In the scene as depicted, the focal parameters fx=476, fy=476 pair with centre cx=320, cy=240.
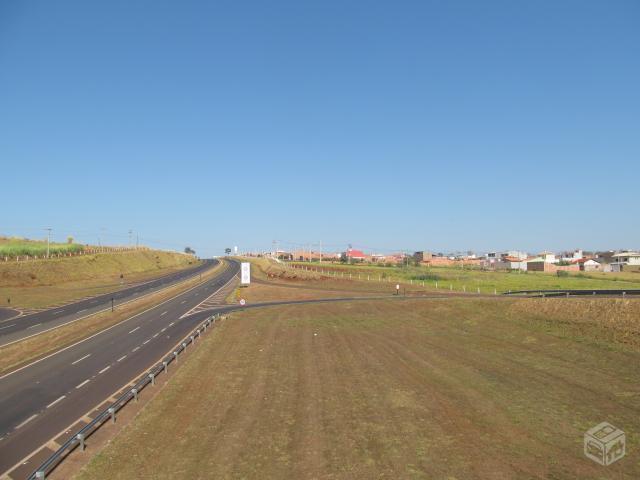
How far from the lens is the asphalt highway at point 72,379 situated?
2084cm

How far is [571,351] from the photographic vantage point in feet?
116

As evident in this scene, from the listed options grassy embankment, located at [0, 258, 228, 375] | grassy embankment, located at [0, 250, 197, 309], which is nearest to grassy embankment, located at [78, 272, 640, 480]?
grassy embankment, located at [0, 258, 228, 375]

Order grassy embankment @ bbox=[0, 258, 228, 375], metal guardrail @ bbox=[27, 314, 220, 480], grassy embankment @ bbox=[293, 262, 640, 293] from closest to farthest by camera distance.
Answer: metal guardrail @ bbox=[27, 314, 220, 480], grassy embankment @ bbox=[0, 258, 228, 375], grassy embankment @ bbox=[293, 262, 640, 293]

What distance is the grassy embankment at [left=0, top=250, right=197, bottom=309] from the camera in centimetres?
7566

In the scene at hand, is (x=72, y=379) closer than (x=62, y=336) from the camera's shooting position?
Yes

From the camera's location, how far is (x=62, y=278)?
96062 mm

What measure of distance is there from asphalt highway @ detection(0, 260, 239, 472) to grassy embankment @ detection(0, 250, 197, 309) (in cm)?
3164

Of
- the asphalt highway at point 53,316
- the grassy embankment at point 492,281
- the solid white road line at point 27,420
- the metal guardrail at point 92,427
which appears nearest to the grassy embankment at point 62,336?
the asphalt highway at point 53,316

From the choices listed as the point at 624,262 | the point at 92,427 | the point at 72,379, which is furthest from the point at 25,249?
the point at 624,262

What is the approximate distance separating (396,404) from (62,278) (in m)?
91.8
